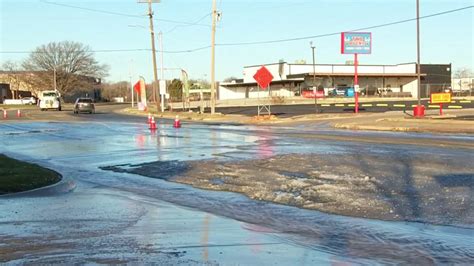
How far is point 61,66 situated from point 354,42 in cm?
7860

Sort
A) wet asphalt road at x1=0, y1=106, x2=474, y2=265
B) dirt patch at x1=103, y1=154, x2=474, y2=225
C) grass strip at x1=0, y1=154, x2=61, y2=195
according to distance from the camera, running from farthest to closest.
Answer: grass strip at x1=0, y1=154, x2=61, y2=195 < dirt patch at x1=103, y1=154, x2=474, y2=225 < wet asphalt road at x1=0, y1=106, x2=474, y2=265

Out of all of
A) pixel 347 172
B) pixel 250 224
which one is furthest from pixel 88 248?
pixel 347 172

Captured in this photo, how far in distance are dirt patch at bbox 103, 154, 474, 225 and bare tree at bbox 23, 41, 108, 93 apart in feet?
325

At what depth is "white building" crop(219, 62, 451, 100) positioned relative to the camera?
9312 centimetres

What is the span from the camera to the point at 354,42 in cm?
4341

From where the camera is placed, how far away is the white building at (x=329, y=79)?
93.1 meters

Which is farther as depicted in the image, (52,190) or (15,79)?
(15,79)

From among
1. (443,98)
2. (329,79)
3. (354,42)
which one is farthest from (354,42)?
(329,79)

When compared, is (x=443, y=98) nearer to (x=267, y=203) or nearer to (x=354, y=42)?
(x=354, y=42)

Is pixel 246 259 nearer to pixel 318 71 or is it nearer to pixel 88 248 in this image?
pixel 88 248

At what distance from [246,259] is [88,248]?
1.87 metres

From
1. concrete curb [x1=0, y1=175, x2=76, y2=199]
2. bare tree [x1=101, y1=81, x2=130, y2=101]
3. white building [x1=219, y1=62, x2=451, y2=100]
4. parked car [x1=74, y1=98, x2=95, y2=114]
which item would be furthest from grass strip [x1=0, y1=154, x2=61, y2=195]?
bare tree [x1=101, y1=81, x2=130, y2=101]

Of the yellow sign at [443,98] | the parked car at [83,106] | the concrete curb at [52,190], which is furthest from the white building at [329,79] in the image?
the concrete curb at [52,190]

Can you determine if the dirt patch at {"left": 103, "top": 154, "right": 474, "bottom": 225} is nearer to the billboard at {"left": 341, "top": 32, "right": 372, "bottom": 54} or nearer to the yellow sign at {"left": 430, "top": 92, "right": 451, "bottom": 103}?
the yellow sign at {"left": 430, "top": 92, "right": 451, "bottom": 103}
